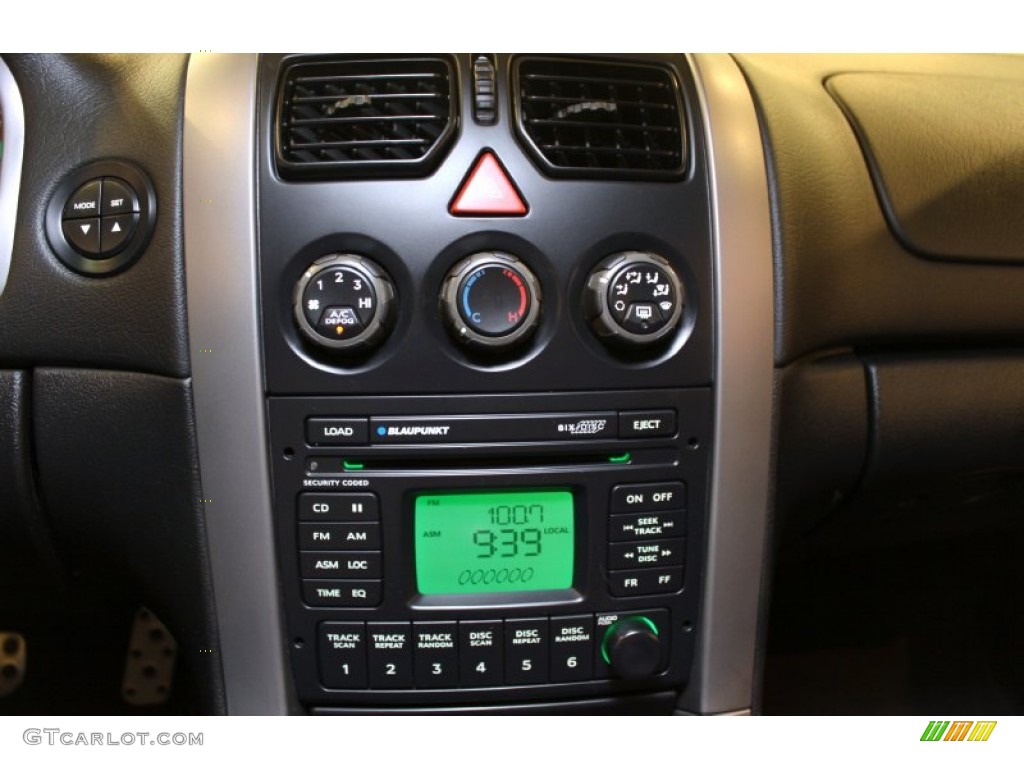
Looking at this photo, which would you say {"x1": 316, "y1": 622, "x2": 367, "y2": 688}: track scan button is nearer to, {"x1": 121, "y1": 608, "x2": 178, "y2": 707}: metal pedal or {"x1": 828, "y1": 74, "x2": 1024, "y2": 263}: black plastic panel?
{"x1": 121, "y1": 608, "x2": 178, "y2": 707}: metal pedal

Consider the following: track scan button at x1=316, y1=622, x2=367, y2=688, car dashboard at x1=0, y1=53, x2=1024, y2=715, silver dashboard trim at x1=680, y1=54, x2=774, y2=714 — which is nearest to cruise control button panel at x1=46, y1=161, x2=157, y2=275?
car dashboard at x1=0, y1=53, x2=1024, y2=715

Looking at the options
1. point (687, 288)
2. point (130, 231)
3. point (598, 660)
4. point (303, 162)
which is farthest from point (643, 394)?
point (130, 231)

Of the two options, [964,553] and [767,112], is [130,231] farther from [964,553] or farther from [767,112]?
[964,553]

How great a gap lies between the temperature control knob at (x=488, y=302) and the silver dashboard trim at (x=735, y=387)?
6.7 inches

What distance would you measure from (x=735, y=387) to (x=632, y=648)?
0.24 meters

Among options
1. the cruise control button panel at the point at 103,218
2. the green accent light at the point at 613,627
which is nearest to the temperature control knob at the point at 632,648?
the green accent light at the point at 613,627

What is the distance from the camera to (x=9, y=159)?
72 cm

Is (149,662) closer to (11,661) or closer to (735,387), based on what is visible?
(11,661)

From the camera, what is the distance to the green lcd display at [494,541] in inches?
28.3

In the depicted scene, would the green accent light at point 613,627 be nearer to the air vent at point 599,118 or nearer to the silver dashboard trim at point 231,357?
the silver dashboard trim at point 231,357

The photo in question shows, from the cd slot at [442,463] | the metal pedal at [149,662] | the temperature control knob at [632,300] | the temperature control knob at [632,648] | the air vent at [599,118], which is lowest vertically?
the metal pedal at [149,662]

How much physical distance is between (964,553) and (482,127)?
3.17 ft

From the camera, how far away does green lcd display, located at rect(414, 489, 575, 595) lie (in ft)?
2.36

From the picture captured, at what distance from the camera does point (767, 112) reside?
77cm
